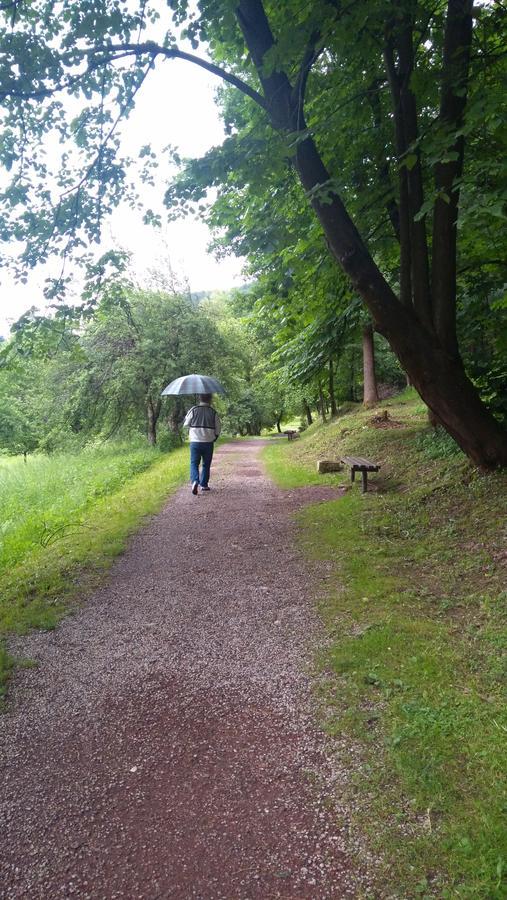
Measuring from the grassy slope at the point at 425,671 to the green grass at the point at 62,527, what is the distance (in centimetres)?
249

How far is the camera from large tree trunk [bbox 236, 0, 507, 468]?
537 cm

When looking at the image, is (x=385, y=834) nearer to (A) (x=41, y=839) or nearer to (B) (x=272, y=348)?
(A) (x=41, y=839)

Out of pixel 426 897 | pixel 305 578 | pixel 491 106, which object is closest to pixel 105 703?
pixel 426 897

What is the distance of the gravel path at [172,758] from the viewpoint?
1.97 meters

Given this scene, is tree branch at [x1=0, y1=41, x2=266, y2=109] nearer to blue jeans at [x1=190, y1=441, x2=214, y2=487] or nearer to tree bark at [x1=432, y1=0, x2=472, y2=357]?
tree bark at [x1=432, y1=0, x2=472, y2=357]

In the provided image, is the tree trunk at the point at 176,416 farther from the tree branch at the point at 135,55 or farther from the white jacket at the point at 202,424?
the tree branch at the point at 135,55

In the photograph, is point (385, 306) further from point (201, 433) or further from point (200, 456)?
point (200, 456)

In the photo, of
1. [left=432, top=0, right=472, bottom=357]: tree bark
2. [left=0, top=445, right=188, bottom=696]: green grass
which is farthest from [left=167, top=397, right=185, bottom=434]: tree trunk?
[left=432, top=0, right=472, bottom=357]: tree bark

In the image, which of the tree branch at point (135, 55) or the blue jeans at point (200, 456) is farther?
the blue jeans at point (200, 456)

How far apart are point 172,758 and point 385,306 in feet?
16.7

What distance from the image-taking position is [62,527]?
733 cm

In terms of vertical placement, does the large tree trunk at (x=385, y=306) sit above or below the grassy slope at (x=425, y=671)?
above

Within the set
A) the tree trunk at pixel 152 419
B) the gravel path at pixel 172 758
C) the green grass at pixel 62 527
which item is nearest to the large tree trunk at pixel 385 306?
the gravel path at pixel 172 758

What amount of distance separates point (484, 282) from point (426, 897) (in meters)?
7.65
